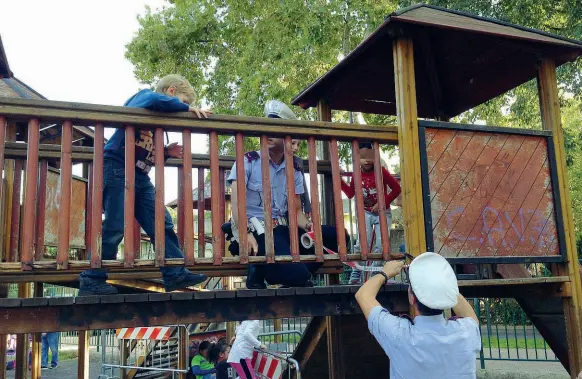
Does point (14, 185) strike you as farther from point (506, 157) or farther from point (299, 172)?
point (506, 157)

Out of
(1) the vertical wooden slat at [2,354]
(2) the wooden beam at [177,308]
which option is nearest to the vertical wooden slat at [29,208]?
(2) the wooden beam at [177,308]

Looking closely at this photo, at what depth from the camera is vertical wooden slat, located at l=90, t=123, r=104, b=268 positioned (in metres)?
3.35

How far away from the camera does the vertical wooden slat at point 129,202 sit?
339 centimetres

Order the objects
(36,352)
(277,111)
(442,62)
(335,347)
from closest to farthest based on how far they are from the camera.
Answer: (277,111)
(335,347)
(442,62)
(36,352)

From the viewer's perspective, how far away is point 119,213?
382cm

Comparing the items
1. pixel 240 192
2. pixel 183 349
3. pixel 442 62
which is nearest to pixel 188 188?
pixel 240 192

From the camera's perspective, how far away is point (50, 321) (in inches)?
130

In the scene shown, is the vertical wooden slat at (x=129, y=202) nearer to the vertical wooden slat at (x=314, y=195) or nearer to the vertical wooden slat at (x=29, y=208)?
the vertical wooden slat at (x=29, y=208)

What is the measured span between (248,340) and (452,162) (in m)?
4.64

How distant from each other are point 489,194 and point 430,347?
7.22 feet

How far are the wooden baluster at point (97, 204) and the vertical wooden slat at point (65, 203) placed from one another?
5.5 inches

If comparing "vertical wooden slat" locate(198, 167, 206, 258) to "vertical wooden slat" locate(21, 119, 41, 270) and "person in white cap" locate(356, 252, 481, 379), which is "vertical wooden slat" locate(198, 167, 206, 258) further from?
"person in white cap" locate(356, 252, 481, 379)

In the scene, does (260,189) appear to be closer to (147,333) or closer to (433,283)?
(433,283)

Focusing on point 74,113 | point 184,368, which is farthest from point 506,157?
point 184,368
